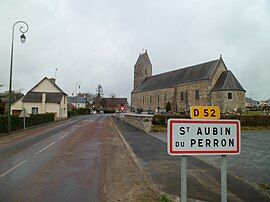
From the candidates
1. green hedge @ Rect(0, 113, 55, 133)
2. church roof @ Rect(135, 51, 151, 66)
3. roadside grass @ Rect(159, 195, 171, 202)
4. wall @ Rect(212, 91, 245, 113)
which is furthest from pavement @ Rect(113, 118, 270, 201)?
church roof @ Rect(135, 51, 151, 66)

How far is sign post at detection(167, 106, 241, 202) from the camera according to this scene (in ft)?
12.1

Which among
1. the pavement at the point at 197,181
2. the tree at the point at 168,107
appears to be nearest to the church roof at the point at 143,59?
the tree at the point at 168,107

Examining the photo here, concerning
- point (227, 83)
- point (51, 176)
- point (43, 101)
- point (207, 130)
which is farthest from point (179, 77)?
point (207, 130)

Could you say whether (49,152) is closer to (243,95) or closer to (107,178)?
(107,178)

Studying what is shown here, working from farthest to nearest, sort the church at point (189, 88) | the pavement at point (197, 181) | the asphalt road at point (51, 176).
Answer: the church at point (189, 88) → the asphalt road at point (51, 176) → the pavement at point (197, 181)

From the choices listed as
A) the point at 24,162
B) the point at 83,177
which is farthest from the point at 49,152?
the point at 83,177

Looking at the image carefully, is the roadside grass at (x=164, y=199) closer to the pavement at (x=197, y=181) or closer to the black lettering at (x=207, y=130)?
the pavement at (x=197, y=181)

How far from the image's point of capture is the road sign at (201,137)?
12.1 ft

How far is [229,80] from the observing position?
54.9m

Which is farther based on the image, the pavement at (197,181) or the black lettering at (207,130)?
the pavement at (197,181)

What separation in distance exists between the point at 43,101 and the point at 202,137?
173 feet

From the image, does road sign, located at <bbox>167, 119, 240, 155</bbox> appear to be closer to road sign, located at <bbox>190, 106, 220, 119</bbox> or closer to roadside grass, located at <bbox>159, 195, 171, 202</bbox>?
road sign, located at <bbox>190, 106, 220, 119</bbox>

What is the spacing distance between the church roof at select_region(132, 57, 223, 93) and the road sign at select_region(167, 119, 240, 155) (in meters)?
55.6

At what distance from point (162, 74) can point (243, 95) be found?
105 feet
